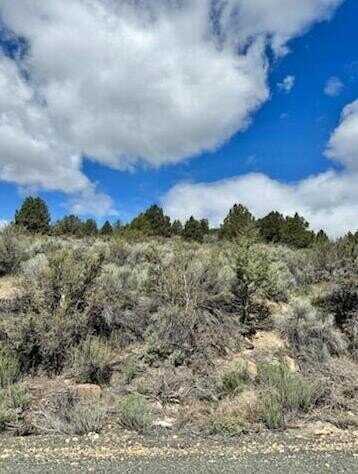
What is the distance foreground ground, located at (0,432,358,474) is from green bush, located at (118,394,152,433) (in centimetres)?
31

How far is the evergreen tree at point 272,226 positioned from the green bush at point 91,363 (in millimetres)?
34935

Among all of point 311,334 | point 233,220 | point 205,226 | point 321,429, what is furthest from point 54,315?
point 205,226

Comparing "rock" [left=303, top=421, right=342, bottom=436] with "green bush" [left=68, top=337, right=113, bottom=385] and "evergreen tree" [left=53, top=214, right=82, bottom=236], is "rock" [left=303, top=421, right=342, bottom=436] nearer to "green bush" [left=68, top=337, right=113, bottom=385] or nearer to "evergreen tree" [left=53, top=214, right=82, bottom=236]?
"green bush" [left=68, top=337, right=113, bottom=385]

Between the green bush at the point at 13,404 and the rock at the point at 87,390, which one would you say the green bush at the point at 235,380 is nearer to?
the rock at the point at 87,390

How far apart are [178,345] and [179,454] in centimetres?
492

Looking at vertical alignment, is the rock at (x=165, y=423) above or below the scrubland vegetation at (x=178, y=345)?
below

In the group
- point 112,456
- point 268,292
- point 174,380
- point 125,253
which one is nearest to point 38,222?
point 125,253

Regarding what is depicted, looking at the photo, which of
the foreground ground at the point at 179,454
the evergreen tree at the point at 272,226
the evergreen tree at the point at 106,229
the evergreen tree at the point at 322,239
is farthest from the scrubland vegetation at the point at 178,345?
the evergreen tree at the point at 272,226

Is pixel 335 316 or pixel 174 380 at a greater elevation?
pixel 335 316

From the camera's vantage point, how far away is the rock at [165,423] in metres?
9.08

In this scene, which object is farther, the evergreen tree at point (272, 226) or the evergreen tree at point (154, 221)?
the evergreen tree at point (154, 221)

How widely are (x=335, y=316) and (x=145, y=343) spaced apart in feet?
17.6

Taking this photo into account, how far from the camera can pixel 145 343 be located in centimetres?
1284

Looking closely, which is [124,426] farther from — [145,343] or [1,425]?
[145,343]
